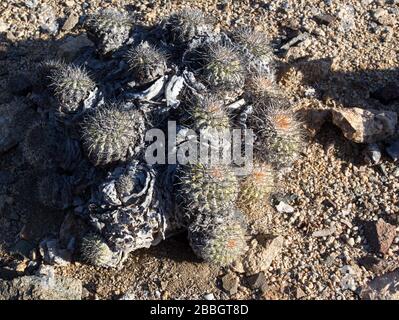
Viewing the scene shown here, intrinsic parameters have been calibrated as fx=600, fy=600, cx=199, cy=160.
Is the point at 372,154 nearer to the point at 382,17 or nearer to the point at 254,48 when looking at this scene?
the point at 254,48

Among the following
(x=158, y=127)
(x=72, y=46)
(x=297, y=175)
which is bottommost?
(x=297, y=175)

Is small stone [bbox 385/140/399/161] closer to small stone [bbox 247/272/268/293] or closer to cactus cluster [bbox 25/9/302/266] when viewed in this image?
cactus cluster [bbox 25/9/302/266]

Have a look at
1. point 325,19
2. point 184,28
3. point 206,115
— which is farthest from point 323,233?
point 325,19

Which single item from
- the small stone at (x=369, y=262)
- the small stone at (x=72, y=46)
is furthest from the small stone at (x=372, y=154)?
the small stone at (x=72, y=46)

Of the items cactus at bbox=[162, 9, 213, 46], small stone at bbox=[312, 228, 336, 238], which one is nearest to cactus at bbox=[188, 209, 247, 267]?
small stone at bbox=[312, 228, 336, 238]

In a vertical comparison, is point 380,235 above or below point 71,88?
below

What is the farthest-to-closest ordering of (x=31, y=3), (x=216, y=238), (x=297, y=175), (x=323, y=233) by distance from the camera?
(x=31, y=3) → (x=297, y=175) → (x=323, y=233) → (x=216, y=238)
